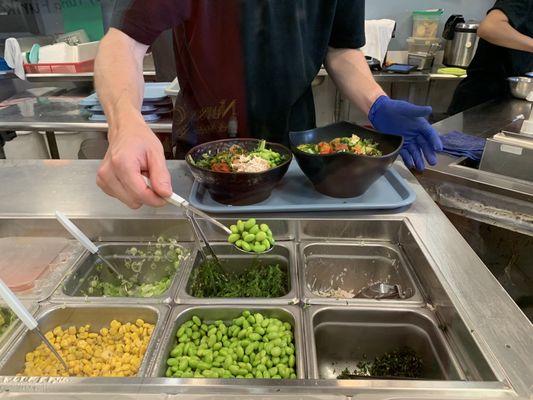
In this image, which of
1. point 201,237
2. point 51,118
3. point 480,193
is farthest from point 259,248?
point 51,118

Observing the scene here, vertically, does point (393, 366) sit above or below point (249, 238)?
below

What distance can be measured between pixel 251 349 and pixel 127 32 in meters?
1.19

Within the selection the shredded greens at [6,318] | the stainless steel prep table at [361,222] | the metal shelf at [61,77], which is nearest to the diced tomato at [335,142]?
the stainless steel prep table at [361,222]

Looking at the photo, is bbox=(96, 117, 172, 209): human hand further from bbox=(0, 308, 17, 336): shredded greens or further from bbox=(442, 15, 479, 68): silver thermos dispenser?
bbox=(442, 15, 479, 68): silver thermos dispenser

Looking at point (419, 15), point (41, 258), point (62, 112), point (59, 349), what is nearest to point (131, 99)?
point (41, 258)

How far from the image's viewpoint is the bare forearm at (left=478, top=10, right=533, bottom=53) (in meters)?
2.93

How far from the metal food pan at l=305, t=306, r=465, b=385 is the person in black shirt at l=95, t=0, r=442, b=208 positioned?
81 cm

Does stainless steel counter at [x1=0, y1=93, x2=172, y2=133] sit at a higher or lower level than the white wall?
lower

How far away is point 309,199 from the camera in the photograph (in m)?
1.44

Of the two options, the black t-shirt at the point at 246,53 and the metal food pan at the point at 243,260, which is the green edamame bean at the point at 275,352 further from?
the black t-shirt at the point at 246,53

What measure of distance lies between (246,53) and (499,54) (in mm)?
2537

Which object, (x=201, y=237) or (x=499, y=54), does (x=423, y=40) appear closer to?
(x=499, y=54)

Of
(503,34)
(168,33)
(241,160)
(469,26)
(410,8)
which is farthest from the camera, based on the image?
(410,8)

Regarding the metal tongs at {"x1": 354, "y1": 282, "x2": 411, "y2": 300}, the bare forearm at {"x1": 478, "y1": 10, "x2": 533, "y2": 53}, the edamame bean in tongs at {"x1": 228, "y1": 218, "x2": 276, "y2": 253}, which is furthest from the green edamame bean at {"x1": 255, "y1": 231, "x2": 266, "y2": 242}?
the bare forearm at {"x1": 478, "y1": 10, "x2": 533, "y2": 53}
